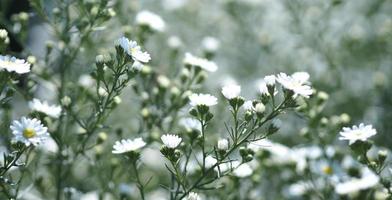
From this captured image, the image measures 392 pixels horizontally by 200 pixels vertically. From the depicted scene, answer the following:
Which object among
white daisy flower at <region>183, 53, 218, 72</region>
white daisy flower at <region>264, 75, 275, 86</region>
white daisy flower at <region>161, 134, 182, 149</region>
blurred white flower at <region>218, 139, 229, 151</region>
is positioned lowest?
blurred white flower at <region>218, 139, 229, 151</region>

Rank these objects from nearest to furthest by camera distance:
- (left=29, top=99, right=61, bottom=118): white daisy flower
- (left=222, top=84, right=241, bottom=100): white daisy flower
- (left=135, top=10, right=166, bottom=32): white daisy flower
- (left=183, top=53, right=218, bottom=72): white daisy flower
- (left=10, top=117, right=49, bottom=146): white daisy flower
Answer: (left=10, top=117, right=49, bottom=146): white daisy flower < (left=222, top=84, right=241, bottom=100): white daisy flower < (left=29, top=99, right=61, bottom=118): white daisy flower < (left=183, top=53, right=218, bottom=72): white daisy flower < (left=135, top=10, right=166, bottom=32): white daisy flower

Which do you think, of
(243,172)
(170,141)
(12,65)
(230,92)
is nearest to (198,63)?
(243,172)

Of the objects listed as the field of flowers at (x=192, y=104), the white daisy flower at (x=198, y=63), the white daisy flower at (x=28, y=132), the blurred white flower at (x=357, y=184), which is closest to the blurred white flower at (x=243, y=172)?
the field of flowers at (x=192, y=104)

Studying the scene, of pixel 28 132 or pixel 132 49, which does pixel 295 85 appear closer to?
pixel 132 49

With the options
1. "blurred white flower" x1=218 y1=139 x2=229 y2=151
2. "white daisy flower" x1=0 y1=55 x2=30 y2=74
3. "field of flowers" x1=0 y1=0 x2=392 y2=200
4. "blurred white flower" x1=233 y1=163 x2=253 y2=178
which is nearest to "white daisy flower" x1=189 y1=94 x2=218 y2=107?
"field of flowers" x1=0 y1=0 x2=392 y2=200

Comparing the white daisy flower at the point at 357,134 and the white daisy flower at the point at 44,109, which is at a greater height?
the white daisy flower at the point at 44,109

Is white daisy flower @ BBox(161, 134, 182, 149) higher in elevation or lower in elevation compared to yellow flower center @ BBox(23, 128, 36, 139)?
higher

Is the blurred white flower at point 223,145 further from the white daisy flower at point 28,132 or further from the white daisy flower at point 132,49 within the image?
the white daisy flower at point 28,132

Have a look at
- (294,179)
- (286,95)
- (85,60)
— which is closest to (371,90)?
(294,179)

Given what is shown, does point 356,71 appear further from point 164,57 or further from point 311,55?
point 164,57

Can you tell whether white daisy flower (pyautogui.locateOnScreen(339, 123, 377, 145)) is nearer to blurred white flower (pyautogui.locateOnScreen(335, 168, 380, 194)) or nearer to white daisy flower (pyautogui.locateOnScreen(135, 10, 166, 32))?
blurred white flower (pyautogui.locateOnScreen(335, 168, 380, 194))
